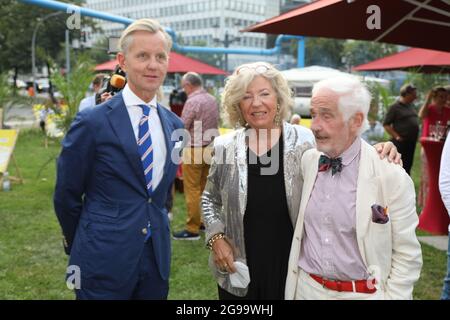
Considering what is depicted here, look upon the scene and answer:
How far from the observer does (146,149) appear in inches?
80.2

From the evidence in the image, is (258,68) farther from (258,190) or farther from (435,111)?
(435,111)

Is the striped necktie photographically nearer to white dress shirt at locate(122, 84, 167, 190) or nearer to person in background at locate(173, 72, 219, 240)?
white dress shirt at locate(122, 84, 167, 190)

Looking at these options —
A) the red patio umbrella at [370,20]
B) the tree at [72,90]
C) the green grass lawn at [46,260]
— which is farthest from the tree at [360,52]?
the red patio umbrella at [370,20]

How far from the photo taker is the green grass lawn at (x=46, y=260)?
400 cm

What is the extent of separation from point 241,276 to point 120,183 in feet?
2.34

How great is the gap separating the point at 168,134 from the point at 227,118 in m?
0.35

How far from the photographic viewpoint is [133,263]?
6.56 ft

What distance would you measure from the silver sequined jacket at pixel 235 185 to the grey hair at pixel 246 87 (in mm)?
98

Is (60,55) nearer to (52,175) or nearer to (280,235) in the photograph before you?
(52,175)

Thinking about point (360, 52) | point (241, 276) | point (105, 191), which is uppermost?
point (360, 52)

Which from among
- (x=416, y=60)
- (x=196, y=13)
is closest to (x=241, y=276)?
(x=416, y=60)

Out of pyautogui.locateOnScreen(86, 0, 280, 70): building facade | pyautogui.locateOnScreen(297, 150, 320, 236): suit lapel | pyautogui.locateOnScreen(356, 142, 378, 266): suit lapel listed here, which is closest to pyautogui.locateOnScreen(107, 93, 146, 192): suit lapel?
pyautogui.locateOnScreen(297, 150, 320, 236): suit lapel

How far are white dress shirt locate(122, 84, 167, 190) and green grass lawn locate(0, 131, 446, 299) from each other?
2.11 metres

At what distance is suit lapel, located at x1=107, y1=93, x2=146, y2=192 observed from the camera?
1945 millimetres
